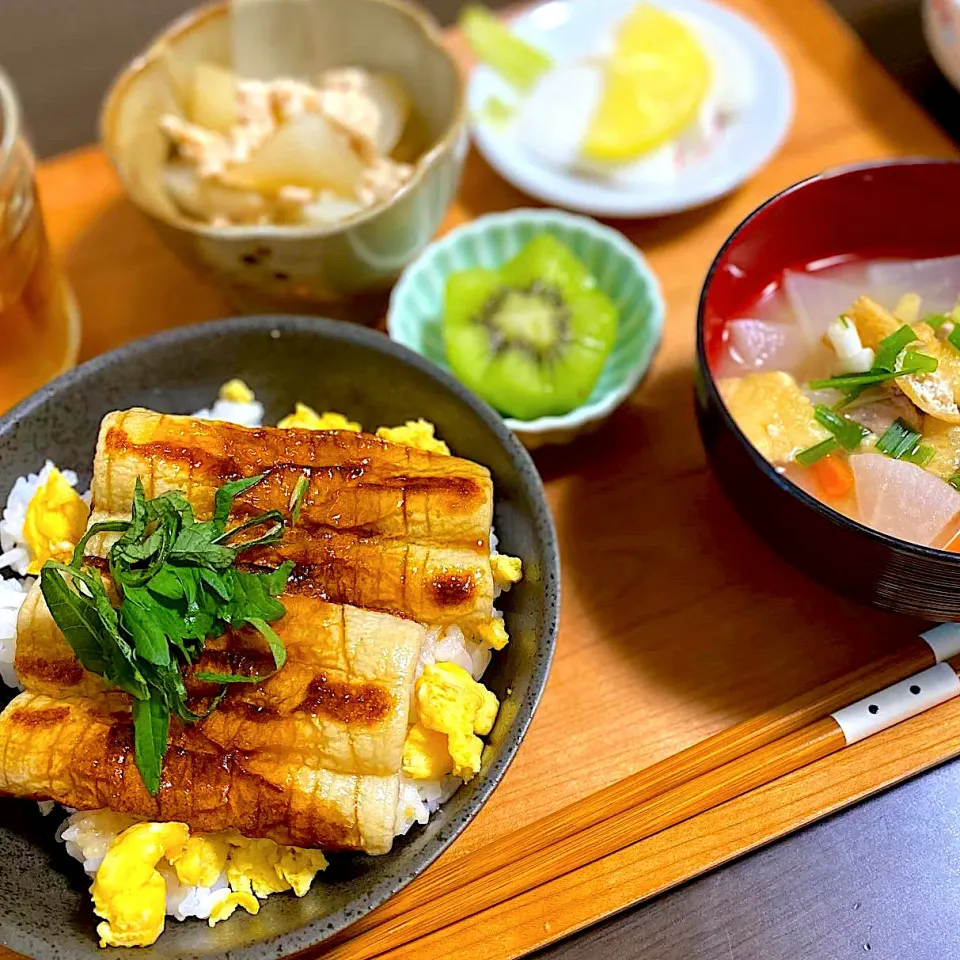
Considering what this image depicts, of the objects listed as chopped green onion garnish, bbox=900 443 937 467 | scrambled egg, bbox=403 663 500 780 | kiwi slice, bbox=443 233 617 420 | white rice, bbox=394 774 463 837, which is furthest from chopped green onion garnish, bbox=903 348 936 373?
white rice, bbox=394 774 463 837

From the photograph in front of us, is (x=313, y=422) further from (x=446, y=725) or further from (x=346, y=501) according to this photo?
(x=446, y=725)

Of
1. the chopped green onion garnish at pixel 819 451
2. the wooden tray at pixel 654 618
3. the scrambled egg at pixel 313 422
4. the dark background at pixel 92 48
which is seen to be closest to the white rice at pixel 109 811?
the wooden tray at pixel 654 618

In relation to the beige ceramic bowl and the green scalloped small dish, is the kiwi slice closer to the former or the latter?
the green scalloped small dish

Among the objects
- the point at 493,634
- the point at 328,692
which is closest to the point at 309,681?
the point at 328,692

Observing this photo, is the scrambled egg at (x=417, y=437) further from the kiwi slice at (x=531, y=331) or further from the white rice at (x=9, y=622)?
the white rice at (x=9, y=622)

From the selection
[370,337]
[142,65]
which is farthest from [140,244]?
[370,337]
